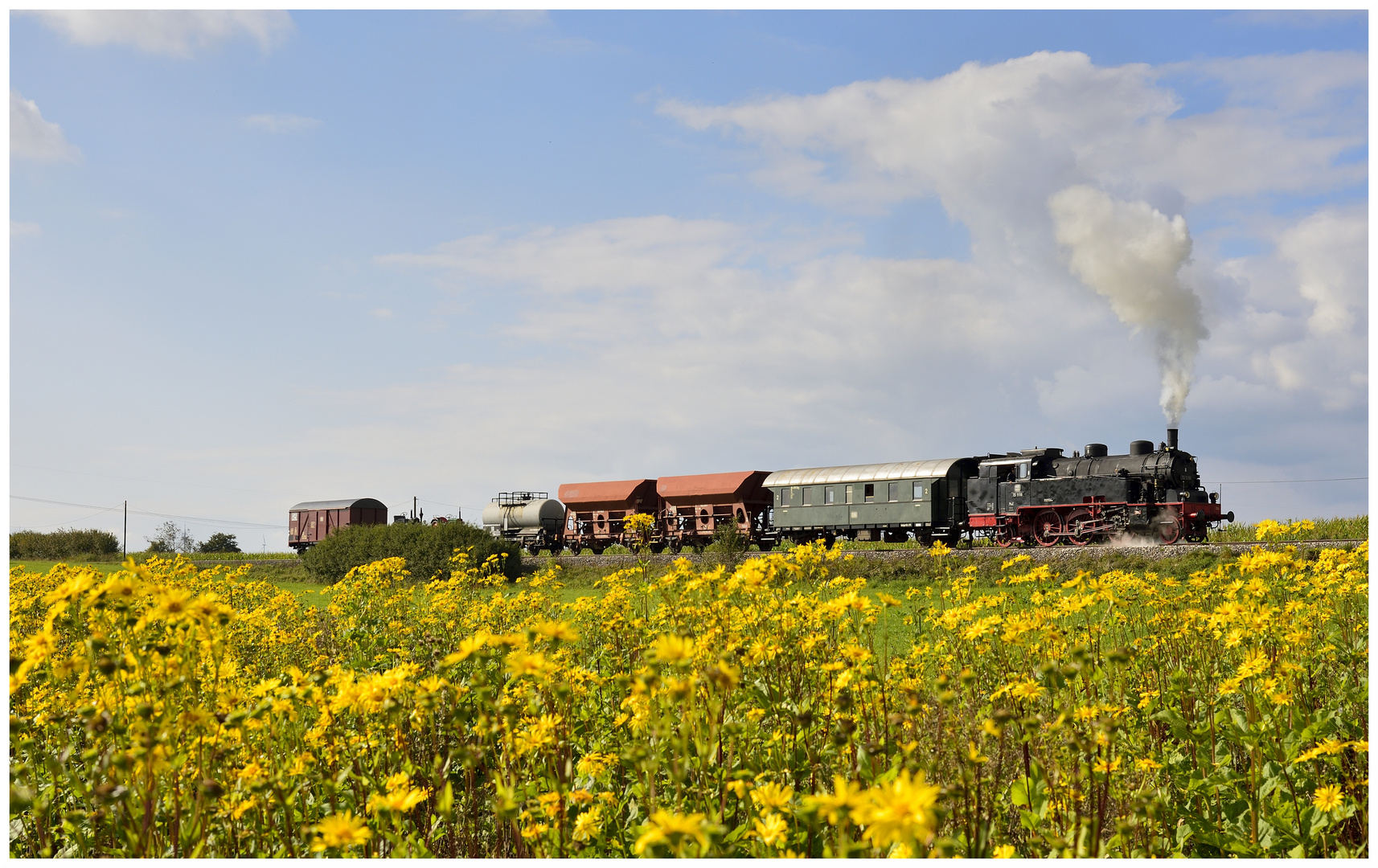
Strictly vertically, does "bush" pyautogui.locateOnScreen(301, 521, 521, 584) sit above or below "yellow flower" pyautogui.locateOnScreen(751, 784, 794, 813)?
below

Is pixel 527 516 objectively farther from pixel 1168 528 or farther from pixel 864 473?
pixel 1168 528

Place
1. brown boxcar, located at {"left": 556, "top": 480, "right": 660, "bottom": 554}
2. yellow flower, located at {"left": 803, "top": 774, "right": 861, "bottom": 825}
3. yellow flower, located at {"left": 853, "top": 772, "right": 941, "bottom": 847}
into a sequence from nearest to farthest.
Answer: yellow flower, located at {"left": 853, "top": 772, "right": 941, "bottom": 847}
yellow flower, located at {"left": 803, "top": 774, "right": 861, "bottom": 825}
brown boxcar, located at {"left": 556, "top": 480, "right": 660, "bottom": 554}

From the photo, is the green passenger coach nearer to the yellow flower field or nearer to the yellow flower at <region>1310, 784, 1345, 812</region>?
the yellow flower field

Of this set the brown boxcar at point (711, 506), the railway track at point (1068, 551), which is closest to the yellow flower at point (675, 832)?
the railway track at point (1068, 551)

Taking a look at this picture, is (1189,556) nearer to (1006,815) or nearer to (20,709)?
(1006,815)

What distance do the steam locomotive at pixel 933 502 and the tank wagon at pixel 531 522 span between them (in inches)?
84.4

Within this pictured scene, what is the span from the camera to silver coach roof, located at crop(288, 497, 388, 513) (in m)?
41.7

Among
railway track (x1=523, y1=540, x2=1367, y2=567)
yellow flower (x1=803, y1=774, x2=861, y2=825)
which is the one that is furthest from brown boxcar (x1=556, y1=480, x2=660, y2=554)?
yellow flower (x1=803, y1=774, x2=861, y2=825)

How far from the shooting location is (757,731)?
4219 millimetres

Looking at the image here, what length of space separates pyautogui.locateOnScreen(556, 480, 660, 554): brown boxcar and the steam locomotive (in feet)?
0.15

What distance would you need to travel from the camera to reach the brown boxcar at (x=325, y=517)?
41.4 metres

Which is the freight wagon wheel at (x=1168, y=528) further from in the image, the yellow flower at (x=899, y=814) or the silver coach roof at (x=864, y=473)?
the yellow flower at (x=899, y=814)

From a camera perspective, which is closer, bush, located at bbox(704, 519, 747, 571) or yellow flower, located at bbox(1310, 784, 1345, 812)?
yellow flower, located at bbox(1310, 784, 1345, 812)

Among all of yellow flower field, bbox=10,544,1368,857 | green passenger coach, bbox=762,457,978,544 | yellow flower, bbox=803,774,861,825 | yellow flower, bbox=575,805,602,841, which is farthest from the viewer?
green passenger coach, bbox=762,457,978,544
